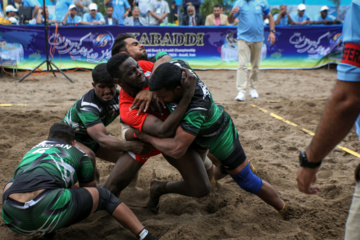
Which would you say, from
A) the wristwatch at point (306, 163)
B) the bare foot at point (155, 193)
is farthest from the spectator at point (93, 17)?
the wristwatch at point (306, 163)

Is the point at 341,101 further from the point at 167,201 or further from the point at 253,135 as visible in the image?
the point at 253,135

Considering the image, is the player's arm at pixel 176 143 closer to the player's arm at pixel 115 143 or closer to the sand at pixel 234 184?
the player's arm at pixel 115 143

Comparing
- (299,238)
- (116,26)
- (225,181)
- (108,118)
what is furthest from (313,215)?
(116,26)

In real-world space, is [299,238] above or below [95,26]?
below

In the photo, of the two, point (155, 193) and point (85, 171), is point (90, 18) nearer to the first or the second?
point (155, 193)

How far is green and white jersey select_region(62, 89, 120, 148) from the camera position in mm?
3355

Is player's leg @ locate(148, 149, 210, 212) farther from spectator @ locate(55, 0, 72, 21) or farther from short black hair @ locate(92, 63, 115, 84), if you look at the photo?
spectator @ locate(55, 0, 72, 21)

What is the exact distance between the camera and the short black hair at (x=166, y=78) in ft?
8.84

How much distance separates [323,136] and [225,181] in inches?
102

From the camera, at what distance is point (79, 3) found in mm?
11727

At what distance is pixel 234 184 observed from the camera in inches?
161

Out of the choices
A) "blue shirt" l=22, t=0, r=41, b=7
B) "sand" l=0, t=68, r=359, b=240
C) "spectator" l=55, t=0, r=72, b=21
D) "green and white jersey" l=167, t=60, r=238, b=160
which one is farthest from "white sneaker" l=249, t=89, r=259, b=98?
"blue shirt" l=22, t=0, r=41, b=7

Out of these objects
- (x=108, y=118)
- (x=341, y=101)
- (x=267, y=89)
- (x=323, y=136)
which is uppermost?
(x=341, y=101)

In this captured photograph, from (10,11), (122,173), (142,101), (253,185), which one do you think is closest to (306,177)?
(253,185)
